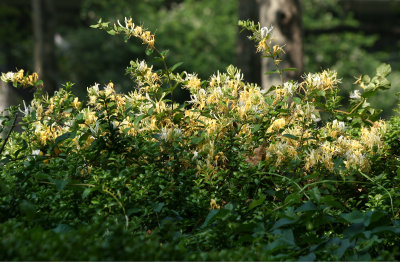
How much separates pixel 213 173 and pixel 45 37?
31.0 ft

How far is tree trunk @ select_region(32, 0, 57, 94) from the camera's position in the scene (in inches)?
437

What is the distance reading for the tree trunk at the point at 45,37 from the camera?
11.1 metres

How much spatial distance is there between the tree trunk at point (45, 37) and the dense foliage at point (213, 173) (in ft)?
26.5

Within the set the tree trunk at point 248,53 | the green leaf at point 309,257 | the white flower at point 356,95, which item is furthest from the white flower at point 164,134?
the tree trunk at point 248,53

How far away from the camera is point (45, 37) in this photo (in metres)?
11.3

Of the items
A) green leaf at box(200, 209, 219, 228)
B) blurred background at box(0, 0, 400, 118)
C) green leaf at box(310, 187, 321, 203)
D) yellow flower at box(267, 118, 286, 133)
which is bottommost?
green leaf at box(200, 209, 219, 228)

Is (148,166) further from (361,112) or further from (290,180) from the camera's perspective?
(361,112)

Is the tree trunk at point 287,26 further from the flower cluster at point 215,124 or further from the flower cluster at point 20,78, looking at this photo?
the flower cluster at point 20,78

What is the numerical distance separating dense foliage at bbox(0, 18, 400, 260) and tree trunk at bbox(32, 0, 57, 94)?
26.5 feet

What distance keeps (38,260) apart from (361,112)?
2.22 meters

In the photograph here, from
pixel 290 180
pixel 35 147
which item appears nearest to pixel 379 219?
pixel 290 180

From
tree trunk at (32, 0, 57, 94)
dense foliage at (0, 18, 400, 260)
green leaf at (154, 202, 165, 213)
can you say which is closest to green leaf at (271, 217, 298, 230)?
dense foliage at (0, 18, 400, 260)

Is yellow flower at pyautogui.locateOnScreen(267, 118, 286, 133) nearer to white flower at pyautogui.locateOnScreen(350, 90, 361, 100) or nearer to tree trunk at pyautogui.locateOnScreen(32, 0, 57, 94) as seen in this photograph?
white flower at pyautogui.locateOnScreen(350, 90, 361, 100)

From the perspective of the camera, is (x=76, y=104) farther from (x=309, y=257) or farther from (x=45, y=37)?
(x=45, y=37)
